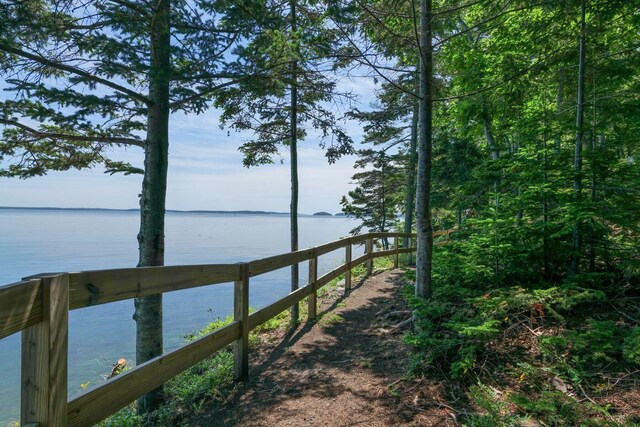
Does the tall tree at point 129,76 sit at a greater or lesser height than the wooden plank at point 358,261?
greater

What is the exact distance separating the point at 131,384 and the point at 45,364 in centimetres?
85

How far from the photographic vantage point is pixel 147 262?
5234 mm

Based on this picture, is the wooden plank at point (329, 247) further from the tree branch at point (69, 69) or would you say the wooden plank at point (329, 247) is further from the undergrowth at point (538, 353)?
the tree branch at point (69, 69)

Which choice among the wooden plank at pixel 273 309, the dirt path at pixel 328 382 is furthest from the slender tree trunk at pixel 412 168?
the wooden plank at pixel 273 309

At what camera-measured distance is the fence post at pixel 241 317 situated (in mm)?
3859

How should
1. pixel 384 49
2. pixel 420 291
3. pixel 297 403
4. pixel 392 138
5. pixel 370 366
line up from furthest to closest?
pixel 392 138 < pixel 384 49 < pixel 420 291 < pixel 370 366 < pixel 297 403

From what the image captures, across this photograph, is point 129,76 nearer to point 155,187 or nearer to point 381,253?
point 155,187

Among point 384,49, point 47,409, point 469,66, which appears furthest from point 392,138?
point 47,409

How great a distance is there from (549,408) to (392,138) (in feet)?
50.3

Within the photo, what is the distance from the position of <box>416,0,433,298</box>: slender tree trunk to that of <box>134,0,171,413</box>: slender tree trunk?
3.50m

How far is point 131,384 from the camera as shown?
239cm

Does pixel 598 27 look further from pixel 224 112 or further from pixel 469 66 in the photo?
pixel 224 112

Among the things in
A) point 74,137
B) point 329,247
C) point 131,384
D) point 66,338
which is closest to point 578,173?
point 329,247

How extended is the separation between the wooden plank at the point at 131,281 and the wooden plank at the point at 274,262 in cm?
61
